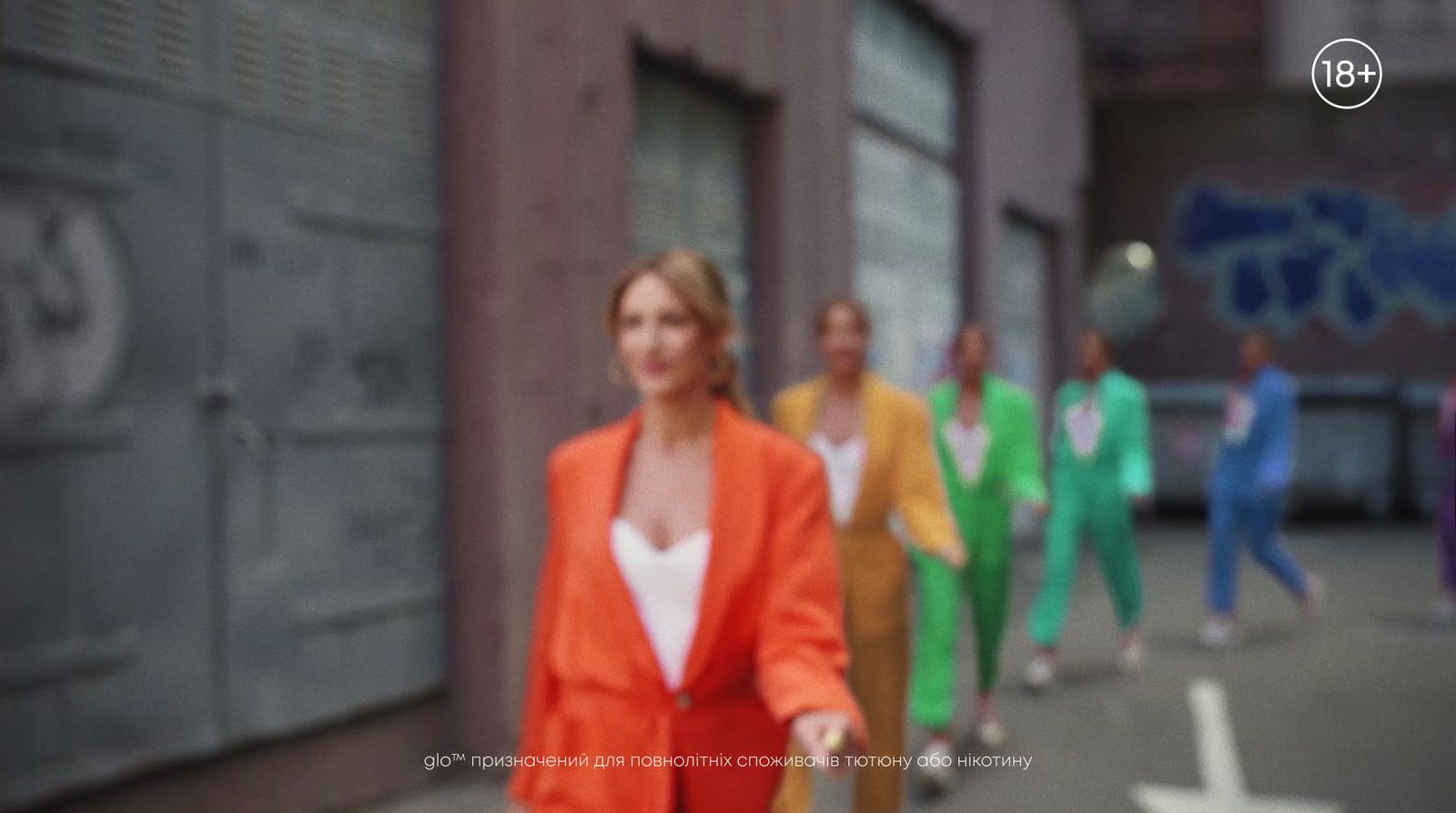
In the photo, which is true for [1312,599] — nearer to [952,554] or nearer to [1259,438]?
[1259,438]

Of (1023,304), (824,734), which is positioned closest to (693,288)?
(824,734)

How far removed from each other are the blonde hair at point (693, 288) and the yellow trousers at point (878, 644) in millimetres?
2257

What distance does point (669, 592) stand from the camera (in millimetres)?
2781

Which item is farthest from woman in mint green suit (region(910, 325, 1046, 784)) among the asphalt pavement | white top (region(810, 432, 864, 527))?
white top (region(810, 432, 864, 527))

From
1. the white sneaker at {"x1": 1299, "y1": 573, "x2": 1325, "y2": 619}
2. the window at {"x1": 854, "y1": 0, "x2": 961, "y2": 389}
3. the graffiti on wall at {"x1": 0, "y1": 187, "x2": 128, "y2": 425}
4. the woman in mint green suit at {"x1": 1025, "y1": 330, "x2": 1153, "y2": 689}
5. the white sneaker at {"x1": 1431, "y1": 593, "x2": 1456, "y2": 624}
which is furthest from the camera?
the window at {"x1": 854, "y1": 0, "x2": 961, "y2": 389}

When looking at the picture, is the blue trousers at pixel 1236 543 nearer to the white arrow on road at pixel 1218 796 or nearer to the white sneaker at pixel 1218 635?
the white sneaker at pixel 1218 635

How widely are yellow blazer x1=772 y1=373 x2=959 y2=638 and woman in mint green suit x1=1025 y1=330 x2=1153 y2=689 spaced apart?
3.45 meters

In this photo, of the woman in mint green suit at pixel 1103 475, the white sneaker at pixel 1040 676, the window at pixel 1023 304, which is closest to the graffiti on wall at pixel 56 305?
the white sneaker at pixel 1040 676

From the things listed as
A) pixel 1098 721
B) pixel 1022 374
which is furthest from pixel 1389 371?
pixel 1098 721

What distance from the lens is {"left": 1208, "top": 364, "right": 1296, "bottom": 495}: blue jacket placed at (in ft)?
32.3

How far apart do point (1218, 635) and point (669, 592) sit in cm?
753

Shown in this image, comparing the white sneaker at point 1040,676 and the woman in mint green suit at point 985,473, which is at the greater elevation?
the woman in mint green suit at point 985,473

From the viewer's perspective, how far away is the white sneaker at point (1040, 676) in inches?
319

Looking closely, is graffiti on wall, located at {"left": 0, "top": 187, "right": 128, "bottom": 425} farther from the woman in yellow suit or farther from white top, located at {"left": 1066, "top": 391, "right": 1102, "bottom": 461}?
white top, located at {"left": 1066, "top": 391, "right": 1102, "bottom": 461}
